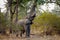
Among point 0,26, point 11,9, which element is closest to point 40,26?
point 11,9

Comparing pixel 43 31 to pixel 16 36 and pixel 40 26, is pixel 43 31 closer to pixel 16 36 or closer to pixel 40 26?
pixel 40 26

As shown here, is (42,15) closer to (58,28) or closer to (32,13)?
(58,28)

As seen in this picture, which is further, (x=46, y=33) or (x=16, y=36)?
(x=46, y=33)

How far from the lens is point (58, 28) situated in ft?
54.3

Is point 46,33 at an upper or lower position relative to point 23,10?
lower

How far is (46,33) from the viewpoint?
53.4 feet

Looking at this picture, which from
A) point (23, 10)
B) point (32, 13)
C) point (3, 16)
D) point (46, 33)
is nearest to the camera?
point (32, 13)

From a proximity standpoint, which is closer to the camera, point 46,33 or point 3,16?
point 3,16

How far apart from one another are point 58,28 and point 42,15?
4.93 ft

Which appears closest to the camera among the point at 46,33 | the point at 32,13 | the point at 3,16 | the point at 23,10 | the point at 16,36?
the point at 32,13

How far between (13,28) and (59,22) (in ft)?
12.8

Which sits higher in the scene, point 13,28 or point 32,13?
point 32,13

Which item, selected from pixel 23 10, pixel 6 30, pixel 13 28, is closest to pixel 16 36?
pixel 13 28

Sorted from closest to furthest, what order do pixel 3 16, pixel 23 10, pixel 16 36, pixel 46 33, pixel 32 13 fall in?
1. pixel 32 13
2. pixel 16 36
3. pixel 3 16
4. pixel 46 33
5. pixel 23 10
